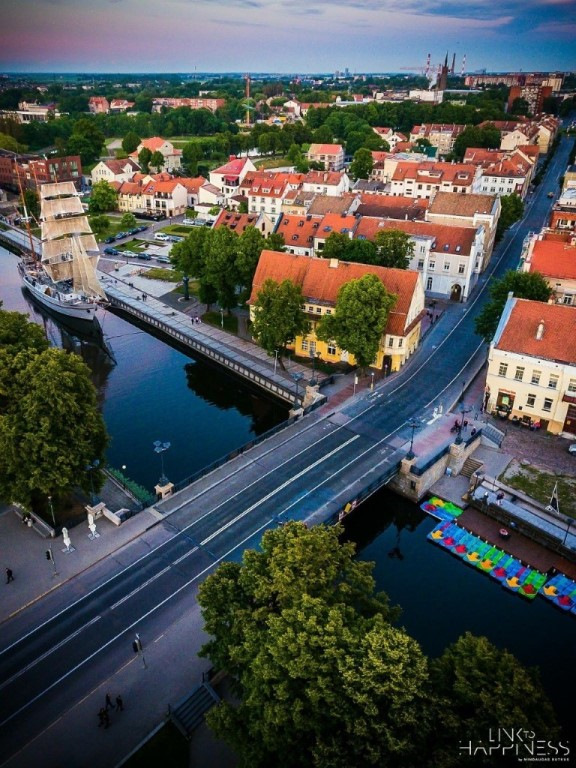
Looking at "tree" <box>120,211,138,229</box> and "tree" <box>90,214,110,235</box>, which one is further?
"tree" <box>120,211,138,229</box>

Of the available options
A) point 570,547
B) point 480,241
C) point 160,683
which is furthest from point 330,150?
point 160,683

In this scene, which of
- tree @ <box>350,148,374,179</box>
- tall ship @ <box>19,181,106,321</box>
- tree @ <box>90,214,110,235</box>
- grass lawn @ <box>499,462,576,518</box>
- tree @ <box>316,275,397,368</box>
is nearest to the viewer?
grass lawn @ <box>499,462,576,518</box>

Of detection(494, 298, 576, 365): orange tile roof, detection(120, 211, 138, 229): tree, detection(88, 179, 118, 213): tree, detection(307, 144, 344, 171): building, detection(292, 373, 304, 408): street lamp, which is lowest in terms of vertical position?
detection(292, 373, 304, 408): street lamp

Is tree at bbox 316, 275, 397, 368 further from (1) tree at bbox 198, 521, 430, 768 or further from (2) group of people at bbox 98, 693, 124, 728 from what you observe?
(2) group of people at bbox 98, 693, 124, 728

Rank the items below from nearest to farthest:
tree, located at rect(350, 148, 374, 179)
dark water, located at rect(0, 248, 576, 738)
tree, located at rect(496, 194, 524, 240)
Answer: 1. dark water, located at rect(0, 248, 576, 738)
2. tree, located at rect(496, 194, 524, 240)
3. tree, located at rect(350, 148, 374, 179)

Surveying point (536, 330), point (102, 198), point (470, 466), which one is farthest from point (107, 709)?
point (102, 198)

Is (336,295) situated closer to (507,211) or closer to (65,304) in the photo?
(65,304)

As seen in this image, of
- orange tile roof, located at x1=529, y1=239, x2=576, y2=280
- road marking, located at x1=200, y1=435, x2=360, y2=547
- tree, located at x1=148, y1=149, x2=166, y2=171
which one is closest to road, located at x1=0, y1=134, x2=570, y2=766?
road marking, located at x1=200, y1=435, x2=360, y2=547
